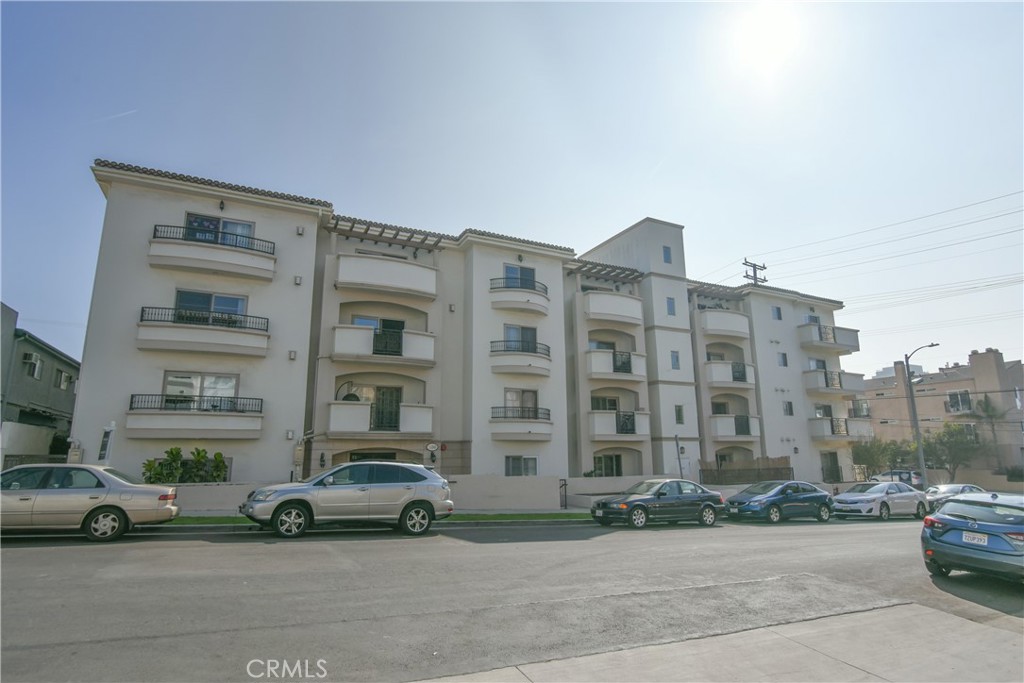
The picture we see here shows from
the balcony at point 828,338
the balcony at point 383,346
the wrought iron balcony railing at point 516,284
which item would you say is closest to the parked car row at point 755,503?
the balcony at point 383,346

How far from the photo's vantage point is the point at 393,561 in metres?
9.24

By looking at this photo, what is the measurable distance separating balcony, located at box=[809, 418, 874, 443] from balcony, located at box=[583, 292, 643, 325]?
14195 mm

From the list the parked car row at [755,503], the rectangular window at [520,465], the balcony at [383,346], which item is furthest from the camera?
the rectangular window at [520,465]

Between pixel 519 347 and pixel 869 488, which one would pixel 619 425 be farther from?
pixel 869 488

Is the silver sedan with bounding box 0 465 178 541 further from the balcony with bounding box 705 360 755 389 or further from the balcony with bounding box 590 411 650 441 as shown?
the balcony with bounding box 705 360 755 389

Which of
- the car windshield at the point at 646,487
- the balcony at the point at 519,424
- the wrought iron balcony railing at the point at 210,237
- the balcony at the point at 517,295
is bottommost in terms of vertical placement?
the car windshield at the point at 646,487

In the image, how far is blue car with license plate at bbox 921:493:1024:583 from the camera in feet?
27.1

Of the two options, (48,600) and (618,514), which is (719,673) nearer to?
(48,600)

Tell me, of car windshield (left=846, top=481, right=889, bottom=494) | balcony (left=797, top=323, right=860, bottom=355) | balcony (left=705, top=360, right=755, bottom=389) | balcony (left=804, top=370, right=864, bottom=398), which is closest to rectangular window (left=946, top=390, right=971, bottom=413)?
balcony (left=797, top=323, right=860, bottom=355)

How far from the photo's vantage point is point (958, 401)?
48.6 meters

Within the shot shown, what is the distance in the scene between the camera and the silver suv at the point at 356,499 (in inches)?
462

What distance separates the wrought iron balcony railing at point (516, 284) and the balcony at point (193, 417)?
36.4 ft

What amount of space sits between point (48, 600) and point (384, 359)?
1572 cm

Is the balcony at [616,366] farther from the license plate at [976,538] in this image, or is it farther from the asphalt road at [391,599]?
the license plate at [976,538]
